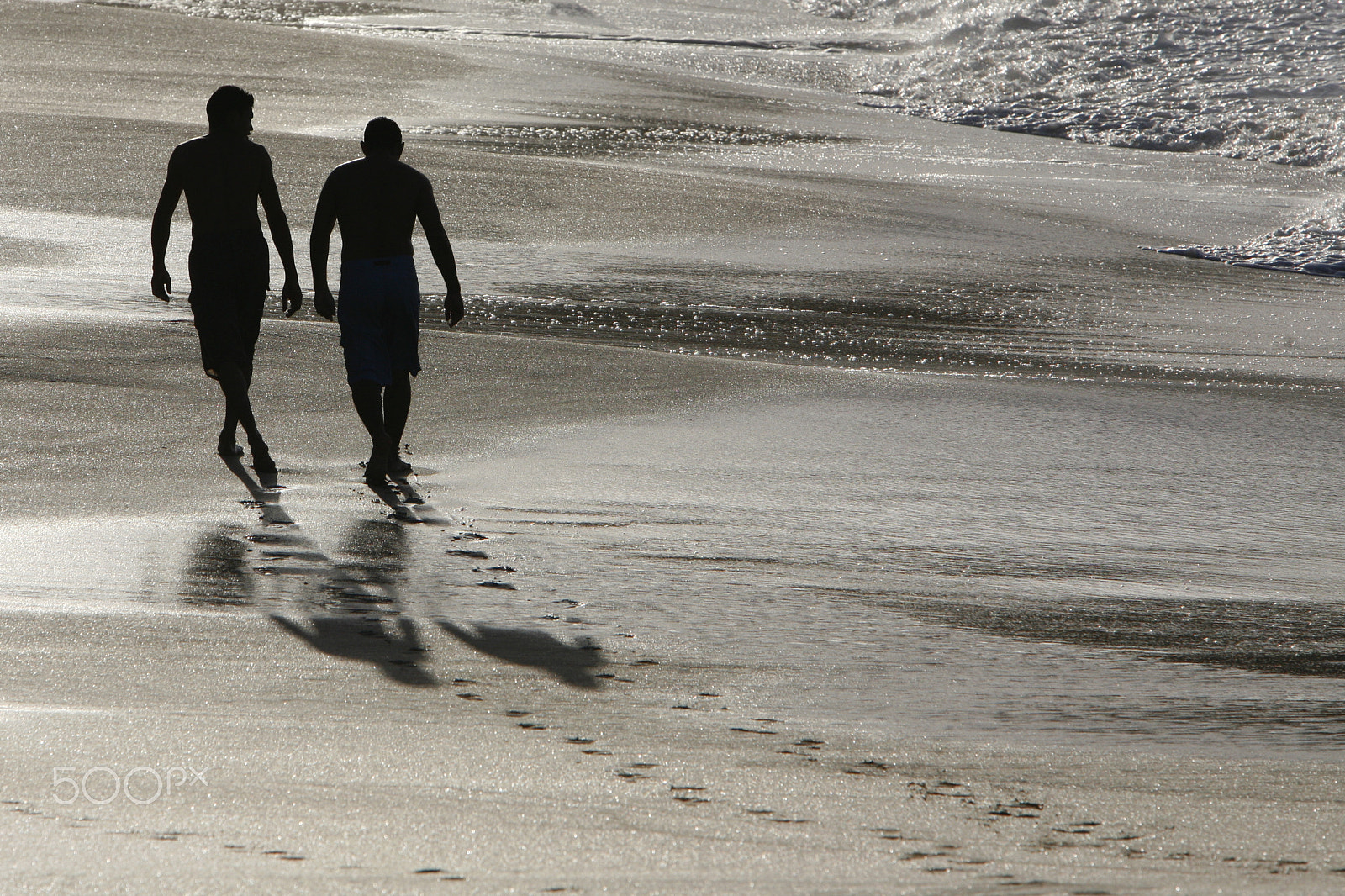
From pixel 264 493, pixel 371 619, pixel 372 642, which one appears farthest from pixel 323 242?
pixel 372 642

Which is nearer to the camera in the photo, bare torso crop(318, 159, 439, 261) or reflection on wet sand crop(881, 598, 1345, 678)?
reflection on wet sand crop(881, 598, 1345, 678)

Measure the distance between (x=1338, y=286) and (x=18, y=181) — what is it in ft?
32.5

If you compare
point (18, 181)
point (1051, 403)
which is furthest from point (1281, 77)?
point (18, 181)

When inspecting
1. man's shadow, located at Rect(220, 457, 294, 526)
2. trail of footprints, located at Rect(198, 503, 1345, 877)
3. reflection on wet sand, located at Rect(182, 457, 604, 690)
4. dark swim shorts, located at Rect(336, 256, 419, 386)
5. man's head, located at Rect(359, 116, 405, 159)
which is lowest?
trail of footprints, located at Rect(198, 503, 1345, 877)

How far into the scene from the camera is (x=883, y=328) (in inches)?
353

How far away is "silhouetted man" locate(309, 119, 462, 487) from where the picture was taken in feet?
18.7

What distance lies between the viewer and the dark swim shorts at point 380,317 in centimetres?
574

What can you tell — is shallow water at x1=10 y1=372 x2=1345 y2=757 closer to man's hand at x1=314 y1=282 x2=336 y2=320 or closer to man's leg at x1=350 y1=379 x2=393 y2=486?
man's leg at x1=350 y1=379 x2=393 y2=486

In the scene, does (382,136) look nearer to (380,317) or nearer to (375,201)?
(375,201)

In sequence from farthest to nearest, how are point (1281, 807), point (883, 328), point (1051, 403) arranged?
1. point (883, 328)
2. point (1051, 403)
3. point (1281, 807)

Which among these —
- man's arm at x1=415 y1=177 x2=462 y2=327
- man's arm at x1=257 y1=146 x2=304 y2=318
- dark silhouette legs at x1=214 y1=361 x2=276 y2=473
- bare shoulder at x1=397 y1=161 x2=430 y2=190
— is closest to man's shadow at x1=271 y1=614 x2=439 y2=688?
dark silhouette legs at x1=214 y1=361 x2=276 y2=473

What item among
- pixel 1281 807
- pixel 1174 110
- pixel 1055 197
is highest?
pixel 1174 110

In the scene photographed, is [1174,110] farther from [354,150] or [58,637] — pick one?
[58,637]

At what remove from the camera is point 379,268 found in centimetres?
577
